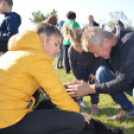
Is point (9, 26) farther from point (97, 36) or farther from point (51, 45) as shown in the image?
point (97, 36)

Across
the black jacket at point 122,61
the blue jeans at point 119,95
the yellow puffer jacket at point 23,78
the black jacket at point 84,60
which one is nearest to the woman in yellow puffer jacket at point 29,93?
the yellow puffer jacket at point 23,78

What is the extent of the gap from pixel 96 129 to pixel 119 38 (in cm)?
122

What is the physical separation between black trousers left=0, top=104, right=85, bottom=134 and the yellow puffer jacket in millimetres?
76

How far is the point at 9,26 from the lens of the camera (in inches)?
135

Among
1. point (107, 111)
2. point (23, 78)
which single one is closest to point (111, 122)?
point (107, 111)

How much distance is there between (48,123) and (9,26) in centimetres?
254

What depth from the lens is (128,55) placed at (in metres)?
2.04

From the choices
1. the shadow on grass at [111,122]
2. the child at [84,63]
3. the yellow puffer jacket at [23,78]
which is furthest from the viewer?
the child at [84,63]

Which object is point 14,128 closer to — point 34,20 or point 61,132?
point 61,132

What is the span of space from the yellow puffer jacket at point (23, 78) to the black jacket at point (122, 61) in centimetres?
71

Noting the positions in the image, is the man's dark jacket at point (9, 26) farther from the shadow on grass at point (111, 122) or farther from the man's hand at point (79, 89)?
the shadow on grass at point (111, 122)

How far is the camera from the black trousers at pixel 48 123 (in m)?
1.59

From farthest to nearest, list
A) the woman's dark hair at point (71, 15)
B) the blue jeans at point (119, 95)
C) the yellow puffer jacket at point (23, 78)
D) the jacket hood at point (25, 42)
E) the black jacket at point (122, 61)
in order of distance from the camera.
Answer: the woman's dark hair at point (71, 15) → the blue jeans at point (119, 95) → the black jacket at point (122, 61) → the jacket hood at point (25, 42) → the yellow puffer jacket at point (23, 78)

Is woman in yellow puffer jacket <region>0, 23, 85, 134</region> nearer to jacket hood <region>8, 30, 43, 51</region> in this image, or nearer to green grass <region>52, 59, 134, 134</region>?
jacket hood <region>8, 30, 43, 51</region>
